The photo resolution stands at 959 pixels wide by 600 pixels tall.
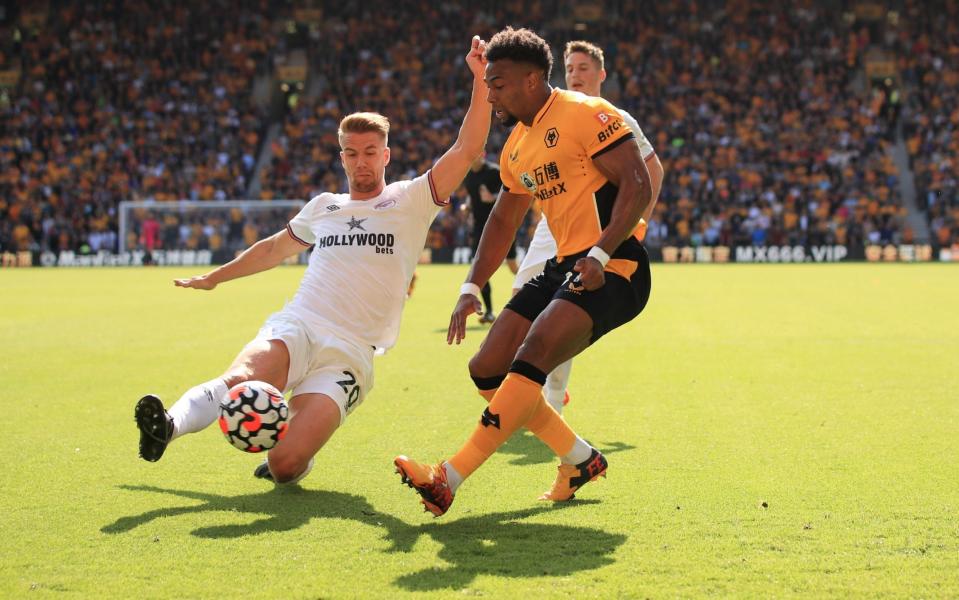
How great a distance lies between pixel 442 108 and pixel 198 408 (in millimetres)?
37973

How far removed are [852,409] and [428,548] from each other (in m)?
4.46

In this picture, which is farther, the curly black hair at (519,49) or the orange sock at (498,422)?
the curly black hair at (519,49)

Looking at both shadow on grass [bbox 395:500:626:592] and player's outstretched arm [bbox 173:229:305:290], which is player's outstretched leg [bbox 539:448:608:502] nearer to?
shadow on grass [bbox 395:500:626:592]

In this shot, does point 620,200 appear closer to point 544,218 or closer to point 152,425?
point 544,218

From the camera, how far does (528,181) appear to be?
17.2 feet

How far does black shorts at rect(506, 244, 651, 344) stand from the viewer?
16.1ft

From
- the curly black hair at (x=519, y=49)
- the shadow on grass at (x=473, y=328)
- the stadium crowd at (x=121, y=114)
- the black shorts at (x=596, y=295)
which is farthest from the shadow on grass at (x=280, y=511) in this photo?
the stadium crowd at (x=121, y=114)

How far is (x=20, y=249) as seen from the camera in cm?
3706

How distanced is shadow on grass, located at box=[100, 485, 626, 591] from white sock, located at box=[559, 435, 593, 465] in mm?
202

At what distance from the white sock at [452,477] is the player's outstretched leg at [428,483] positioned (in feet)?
0.06

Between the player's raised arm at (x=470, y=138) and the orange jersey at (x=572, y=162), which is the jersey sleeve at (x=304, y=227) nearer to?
the player's raised arm at (x=470, y=138)

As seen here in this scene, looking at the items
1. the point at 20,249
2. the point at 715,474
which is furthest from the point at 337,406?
the point at 20,249

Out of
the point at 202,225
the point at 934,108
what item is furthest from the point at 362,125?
the point at 934,108

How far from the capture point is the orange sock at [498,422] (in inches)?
187
